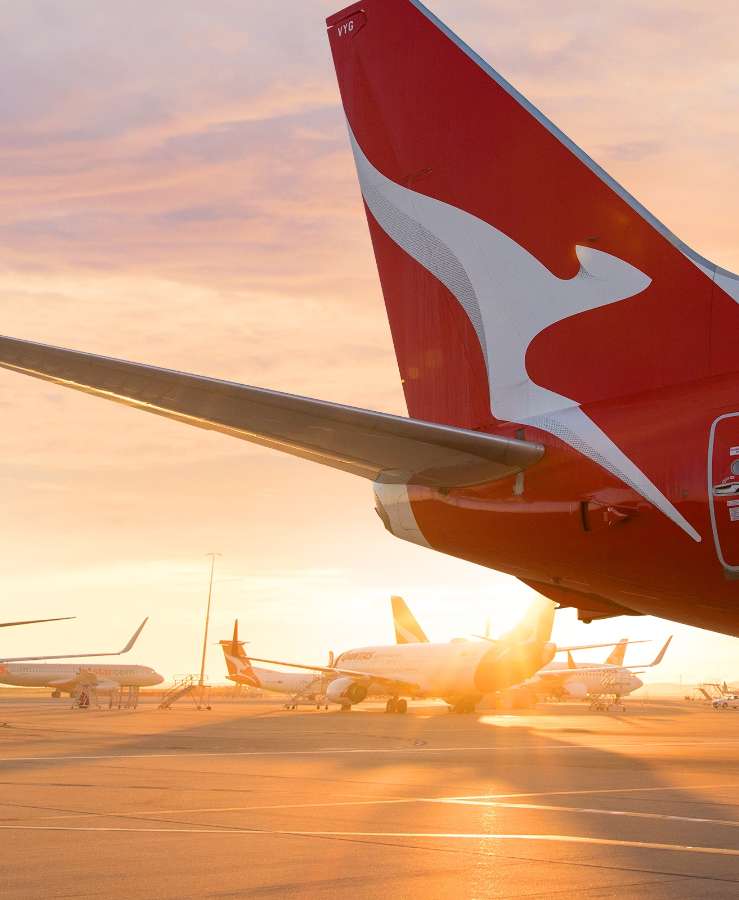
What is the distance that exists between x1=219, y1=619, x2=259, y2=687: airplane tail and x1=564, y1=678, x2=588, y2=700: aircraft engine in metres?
23.8

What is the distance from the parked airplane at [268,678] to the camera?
7494cm

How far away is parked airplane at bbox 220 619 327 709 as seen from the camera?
2950 inches

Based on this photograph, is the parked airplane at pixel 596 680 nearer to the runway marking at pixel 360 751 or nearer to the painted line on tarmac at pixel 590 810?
the runway marking at pixel 360 751

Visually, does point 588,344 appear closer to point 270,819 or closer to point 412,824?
point 412,824

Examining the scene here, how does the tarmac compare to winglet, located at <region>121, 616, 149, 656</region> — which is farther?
winglet, located at <region>121, 616, 149, 656</region>

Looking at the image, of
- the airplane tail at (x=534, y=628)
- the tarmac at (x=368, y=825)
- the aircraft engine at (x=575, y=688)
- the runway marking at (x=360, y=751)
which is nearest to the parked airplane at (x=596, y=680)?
the aircraft engine at (x=575, y=688)

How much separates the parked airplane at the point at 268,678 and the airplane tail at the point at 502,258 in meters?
64.6

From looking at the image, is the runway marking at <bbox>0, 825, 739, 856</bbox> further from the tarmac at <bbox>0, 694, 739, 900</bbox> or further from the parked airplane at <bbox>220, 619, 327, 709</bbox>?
the parked airplane at <bbox>220, 619, 327, 709</bbox>

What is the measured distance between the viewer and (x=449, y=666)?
183 feet

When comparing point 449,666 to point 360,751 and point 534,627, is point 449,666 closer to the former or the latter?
point 534,627

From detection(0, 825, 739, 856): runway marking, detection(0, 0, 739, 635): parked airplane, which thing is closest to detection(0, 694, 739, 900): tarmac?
detection(0, 825, 739, 856): runway marking

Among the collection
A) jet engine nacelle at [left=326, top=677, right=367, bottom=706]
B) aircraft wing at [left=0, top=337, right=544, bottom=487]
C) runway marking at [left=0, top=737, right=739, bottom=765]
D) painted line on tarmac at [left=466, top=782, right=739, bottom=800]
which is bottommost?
runway marking at [left=0, top=737, right=739, bottom=765]

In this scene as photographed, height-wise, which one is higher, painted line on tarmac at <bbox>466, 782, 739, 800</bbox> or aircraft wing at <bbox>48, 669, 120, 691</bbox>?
aircraft wing at <bbox>48, 669, 120, 691</bbox>

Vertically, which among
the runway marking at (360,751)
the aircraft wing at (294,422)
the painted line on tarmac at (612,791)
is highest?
the aircraft wing at (294,422)
